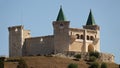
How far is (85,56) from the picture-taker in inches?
4988

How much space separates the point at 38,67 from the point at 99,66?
10212 millimetres

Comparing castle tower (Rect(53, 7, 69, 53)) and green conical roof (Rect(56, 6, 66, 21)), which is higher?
green conical roof (Rect(56, 6, 66, 21))

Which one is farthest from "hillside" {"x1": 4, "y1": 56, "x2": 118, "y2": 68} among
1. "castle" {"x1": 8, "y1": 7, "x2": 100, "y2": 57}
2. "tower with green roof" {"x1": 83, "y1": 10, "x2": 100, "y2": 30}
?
"tower with green roof" {"x1": 83, "y1": 10, "x2": 100, "y2": 30}

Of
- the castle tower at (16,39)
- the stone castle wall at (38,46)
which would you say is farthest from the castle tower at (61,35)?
the castle tower at (16,39)

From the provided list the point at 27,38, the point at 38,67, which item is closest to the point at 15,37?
the point at 27,38

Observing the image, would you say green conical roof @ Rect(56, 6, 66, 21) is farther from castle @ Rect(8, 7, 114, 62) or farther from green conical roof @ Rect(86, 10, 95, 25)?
green conical roof @ Rect(86, 10, 95, 25)

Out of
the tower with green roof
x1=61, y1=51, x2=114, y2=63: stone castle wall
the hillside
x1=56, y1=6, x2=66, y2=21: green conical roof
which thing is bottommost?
the hillside

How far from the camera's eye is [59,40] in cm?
12769

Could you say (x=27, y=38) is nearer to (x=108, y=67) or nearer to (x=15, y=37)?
(x=15, y=37)

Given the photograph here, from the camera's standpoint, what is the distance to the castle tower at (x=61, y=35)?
128 metres

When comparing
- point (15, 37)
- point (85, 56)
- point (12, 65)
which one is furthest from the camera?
point (15, 37)

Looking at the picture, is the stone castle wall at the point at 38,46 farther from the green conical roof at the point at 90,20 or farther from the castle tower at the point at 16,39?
the green conical roof at the point at 90,20

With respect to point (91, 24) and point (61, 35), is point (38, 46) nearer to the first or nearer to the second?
point (61, 35)

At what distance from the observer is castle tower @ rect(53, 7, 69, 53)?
128 m
